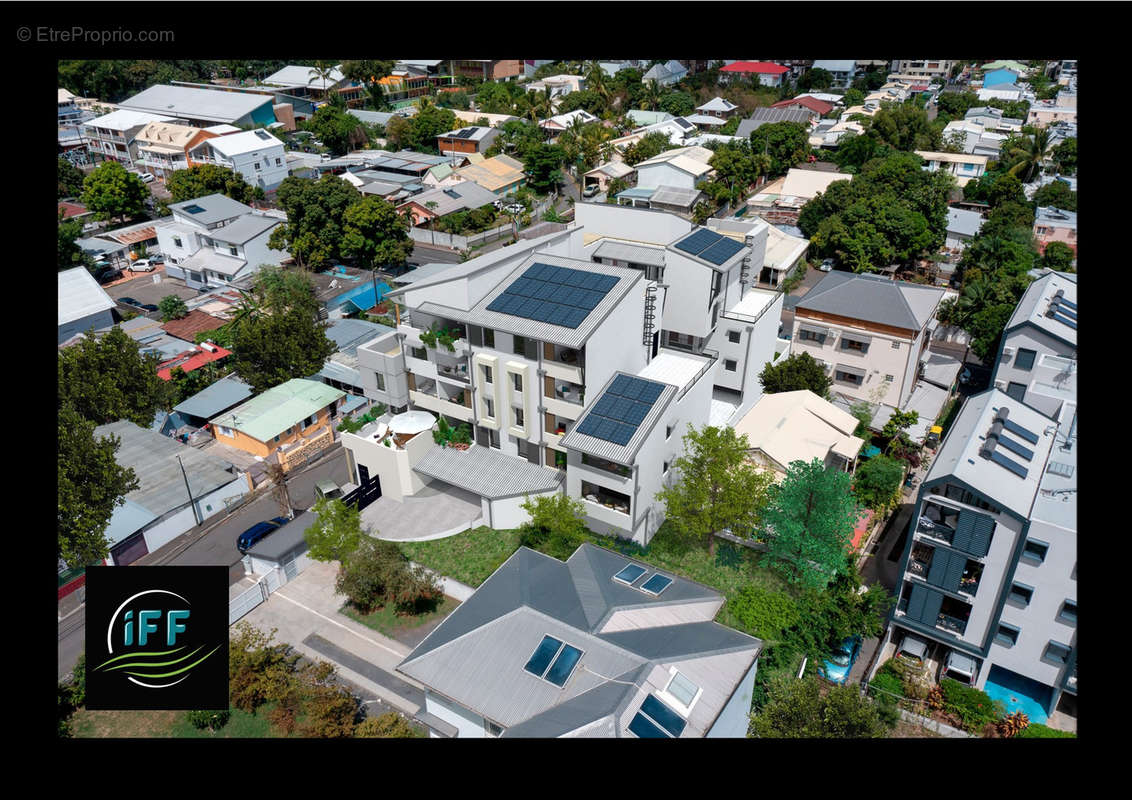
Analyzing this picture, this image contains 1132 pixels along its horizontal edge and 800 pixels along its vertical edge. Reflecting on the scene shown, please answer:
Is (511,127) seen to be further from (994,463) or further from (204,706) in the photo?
(204,706)

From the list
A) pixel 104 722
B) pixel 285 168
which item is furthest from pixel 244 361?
pixel 285 168

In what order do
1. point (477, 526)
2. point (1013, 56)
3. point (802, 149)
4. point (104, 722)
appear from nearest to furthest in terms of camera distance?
point (1013, 56) < point (104, 722) < point (477, 526) < point (802, 149)

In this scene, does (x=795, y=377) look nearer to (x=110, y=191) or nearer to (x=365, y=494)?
(x=365, y=494)

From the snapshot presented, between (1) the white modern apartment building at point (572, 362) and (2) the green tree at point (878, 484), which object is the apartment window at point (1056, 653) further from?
(1) the white modern apartment building at point (572, 362)

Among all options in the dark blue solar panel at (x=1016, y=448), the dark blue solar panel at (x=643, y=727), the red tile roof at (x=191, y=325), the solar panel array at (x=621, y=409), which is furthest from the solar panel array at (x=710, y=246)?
the red tile roof at (x=191, y=325)

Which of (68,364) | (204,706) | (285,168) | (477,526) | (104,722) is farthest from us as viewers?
(285,168)

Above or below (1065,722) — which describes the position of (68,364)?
above

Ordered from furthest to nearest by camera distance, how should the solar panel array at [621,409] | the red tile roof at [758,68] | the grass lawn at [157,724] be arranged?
1. the red tile roof at [758,68]
2. the solar panel array at [621,409]
3. the grass lawn at [157,724]

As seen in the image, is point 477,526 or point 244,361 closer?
point 477,526
